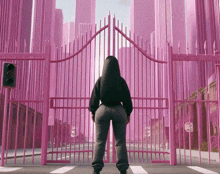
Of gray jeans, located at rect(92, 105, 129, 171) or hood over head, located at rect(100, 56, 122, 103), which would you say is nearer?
gray jeans, located at rect(92, 105, 129, 171)

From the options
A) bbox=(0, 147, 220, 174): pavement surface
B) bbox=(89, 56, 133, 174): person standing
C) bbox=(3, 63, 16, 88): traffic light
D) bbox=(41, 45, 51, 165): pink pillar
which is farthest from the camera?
bbox=(41, 45, 51, 165): pink pillar

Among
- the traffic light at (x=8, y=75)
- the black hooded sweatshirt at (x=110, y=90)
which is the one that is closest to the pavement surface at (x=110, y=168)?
the black hooded sweatshirt at (x=110, y=90)

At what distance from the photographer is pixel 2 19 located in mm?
61094

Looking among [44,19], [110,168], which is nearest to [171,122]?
[110,168]

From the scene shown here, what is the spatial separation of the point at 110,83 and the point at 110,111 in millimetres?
492

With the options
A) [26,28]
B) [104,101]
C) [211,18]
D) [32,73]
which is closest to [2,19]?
[26,28]

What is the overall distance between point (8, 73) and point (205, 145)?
2071 centimetres

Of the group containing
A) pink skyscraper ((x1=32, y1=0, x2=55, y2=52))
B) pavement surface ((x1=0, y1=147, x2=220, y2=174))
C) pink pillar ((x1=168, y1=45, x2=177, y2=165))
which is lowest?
pavement surface ((x1=0, y1=147, x2=220, y2=174))

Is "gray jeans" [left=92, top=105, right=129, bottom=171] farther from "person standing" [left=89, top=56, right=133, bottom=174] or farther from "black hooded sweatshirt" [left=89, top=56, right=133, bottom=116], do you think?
"black hooded sweatshirt" [left=89, top=56, right=133, bottom=116]

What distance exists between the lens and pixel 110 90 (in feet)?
16.1

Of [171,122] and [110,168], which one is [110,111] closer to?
[110,168]

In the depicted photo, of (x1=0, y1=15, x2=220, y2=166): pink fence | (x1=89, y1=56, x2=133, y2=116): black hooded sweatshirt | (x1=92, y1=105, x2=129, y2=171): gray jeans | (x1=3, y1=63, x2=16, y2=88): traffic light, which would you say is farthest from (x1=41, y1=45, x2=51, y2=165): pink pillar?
(x1=92, y1=105, x2=129, y2=171): gray jeans

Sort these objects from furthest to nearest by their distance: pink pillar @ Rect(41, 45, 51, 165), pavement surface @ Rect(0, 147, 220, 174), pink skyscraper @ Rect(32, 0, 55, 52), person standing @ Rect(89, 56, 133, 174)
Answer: pink skyscraper @ Rect(32, 0, 55, 52) → pink pillar @ Rect(41, 45, 51, 165) → pavement surface @ Rect(0, 147, 220, 174) → person standing @ Rect(89, 56, 133, 174)

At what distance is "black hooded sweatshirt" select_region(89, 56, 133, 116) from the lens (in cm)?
489
